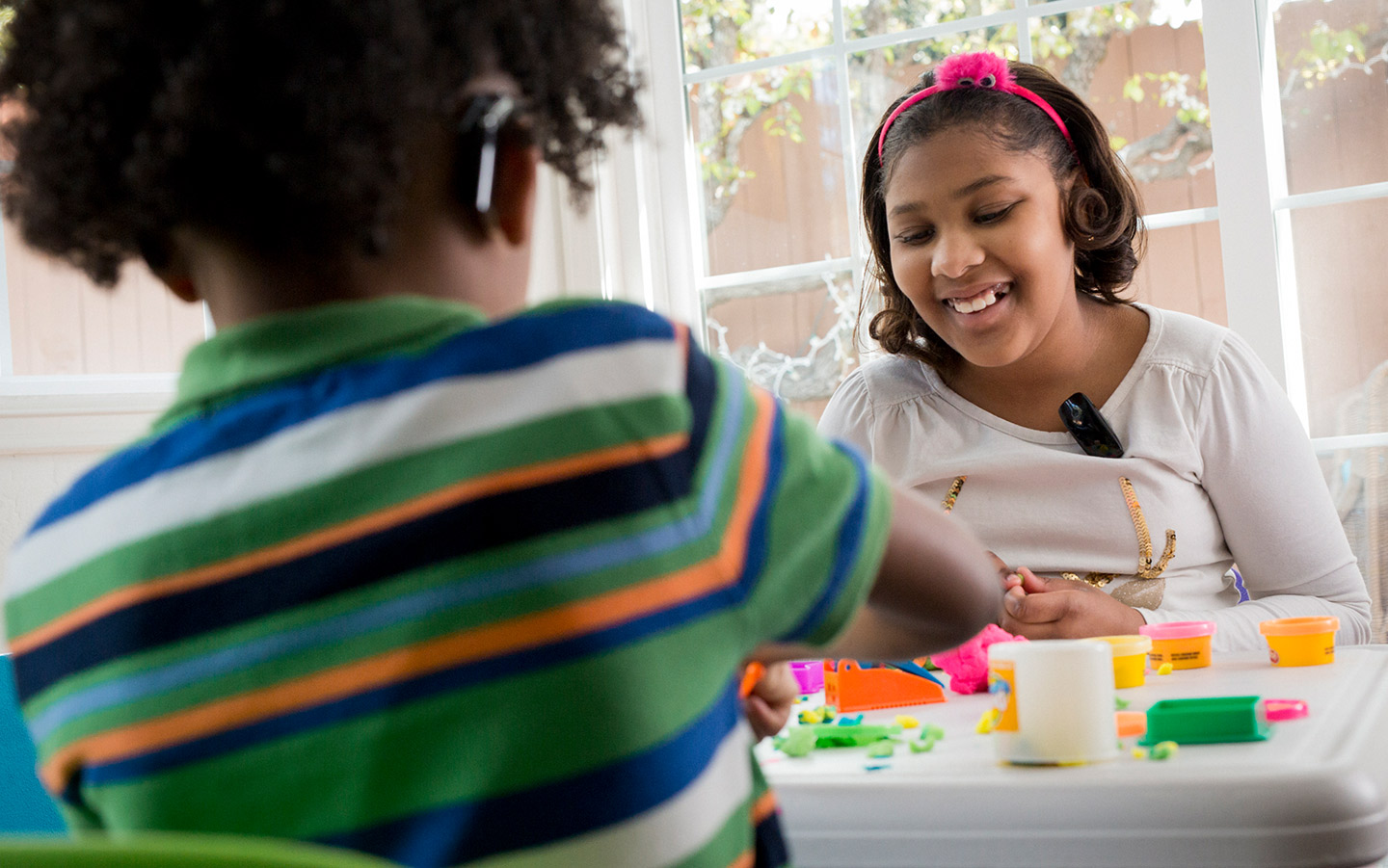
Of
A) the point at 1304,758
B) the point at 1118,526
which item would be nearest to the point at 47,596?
the point at 1304,758

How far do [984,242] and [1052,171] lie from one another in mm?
167

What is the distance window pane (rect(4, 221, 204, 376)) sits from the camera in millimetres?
2305

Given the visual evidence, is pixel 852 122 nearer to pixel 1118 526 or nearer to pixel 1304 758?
pixel 1118 526

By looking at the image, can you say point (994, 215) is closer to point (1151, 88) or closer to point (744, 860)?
point (1151, 88)

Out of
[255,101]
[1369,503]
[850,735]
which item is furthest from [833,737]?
[1369,503]

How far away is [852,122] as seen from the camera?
2939 mm

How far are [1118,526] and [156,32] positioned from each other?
1296 millimetres

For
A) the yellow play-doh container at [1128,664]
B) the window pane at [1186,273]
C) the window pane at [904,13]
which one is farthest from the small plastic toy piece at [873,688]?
the window pane at [904,13]

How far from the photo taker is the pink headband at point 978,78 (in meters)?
1.74

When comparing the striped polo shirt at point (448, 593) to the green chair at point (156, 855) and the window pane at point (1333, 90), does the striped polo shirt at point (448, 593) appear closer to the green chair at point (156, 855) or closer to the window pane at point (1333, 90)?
the green chair at point (156, 855)

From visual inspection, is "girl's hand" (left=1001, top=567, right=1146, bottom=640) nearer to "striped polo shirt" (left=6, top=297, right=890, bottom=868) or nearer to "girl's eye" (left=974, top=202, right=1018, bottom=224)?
"girl's eye" (left=974, top=202, right=1018, bottom=224)

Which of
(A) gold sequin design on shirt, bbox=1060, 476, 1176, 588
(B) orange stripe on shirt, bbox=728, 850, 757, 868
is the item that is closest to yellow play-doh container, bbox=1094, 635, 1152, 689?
(A) gold sequin design on shirt, bbox=1060, 476, 1176, 588

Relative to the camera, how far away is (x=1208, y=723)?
0.84 m

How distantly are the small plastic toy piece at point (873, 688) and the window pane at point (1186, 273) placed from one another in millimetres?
1677
